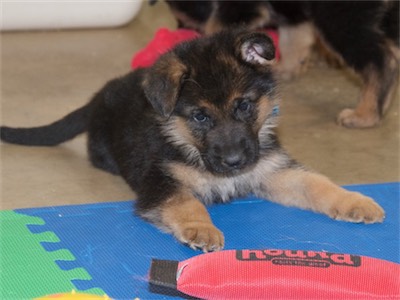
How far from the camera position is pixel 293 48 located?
642 centimetres

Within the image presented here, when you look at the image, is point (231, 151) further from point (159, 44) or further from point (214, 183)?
point (159, 44)

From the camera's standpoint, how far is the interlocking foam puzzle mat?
3.29m

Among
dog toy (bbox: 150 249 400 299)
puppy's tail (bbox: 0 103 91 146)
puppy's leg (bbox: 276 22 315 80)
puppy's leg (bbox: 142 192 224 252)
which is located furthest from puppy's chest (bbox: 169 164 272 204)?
puppy's leg (bbox: 276 22 315 80)

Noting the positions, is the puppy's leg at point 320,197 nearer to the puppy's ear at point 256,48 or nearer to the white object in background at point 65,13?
the puppy's ear at point 256,48

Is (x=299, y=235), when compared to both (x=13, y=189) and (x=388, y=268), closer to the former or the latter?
(x=388, y=268)

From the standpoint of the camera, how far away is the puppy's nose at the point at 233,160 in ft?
12.1

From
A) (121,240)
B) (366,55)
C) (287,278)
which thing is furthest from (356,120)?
(287,278)

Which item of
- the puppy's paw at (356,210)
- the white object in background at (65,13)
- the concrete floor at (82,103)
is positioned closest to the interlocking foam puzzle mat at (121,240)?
the puppy's paw at (356,210)

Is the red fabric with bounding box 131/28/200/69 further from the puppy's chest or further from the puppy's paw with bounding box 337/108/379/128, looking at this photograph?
the puppy's chest

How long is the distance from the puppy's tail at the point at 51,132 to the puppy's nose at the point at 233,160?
→ 4.58 feet

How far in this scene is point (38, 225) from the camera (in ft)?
12.8

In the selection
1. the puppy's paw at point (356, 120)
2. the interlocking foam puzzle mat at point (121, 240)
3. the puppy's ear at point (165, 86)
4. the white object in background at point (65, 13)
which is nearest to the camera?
the interlocking foam puzzle mat at point (121, 240)

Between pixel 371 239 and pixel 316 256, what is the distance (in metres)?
0.70

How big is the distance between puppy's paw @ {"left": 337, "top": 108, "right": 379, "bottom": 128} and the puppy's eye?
197 cm
